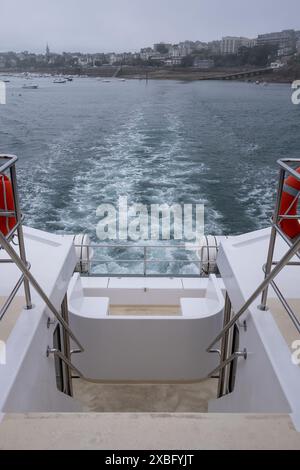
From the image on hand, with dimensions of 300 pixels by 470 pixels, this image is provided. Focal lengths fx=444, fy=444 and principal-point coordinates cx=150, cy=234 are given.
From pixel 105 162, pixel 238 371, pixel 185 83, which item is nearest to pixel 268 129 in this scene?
pixel 105 162

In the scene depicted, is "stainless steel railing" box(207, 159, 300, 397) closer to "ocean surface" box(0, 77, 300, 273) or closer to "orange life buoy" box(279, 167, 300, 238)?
"orange life buoy" box(279, 167, 300, 238)

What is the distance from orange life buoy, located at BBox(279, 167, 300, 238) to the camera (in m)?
1.31

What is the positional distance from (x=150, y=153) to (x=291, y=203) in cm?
969

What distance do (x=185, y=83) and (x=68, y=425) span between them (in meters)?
25.4

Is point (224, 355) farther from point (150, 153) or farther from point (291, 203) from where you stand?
point (150, 153)

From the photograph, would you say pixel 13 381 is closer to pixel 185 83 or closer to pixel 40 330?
pixel 40 330

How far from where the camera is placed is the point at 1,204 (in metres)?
1.28

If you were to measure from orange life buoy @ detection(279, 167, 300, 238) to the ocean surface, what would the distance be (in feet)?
12.7

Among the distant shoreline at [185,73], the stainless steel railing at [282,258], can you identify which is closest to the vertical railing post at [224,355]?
the stainless steel railing at [282,258]

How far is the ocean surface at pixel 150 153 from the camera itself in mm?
7438

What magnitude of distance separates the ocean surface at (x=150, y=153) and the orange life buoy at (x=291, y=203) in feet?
12.7

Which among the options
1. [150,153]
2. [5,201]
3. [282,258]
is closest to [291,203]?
[282,258]

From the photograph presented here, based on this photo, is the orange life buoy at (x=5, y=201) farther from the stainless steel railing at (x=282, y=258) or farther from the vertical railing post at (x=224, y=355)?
the vertical railing post at (x=224, y=355)

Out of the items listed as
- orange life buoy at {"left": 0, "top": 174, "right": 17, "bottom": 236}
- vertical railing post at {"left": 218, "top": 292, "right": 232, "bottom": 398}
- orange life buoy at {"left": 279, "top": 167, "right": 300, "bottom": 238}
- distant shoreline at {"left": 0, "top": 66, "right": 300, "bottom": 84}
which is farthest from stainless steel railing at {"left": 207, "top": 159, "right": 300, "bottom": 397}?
distant shoreline at {"left": 0, "top": 66, "right": 300, "bottom": 84}
